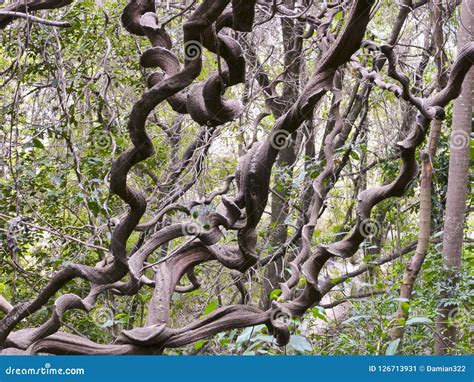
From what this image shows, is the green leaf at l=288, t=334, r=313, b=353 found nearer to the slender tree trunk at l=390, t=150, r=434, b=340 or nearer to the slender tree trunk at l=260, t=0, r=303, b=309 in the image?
the slender tree trunk at l=390, t=150, r=434, b=340

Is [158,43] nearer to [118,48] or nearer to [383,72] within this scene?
[118,48]

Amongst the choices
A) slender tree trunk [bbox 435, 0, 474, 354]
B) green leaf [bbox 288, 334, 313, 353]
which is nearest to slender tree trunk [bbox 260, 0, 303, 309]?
slender tree trunk [bbox 435, 0, 474, 354]

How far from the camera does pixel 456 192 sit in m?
2.03

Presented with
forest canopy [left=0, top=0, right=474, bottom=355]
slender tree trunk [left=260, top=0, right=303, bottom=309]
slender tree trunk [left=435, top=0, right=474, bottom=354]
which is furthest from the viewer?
slender tree trunk [left=260, top=0, right=303, bottom=309]

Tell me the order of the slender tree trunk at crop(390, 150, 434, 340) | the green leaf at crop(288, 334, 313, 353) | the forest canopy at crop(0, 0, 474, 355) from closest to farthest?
the forest canopy at crop(0, 0, 474, 355) < the green leaf at crop(288, 334, 313, 353) < the slender tree trunk at crop(390, 150, 434, 340)

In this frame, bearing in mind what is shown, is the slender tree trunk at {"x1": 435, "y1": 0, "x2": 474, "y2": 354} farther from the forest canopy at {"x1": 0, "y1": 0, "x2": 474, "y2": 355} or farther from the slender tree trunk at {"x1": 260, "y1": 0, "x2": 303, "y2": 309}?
the slender tree trunk at {"x1": 260, "y1": 0, "x2": 303, "y2": 309}

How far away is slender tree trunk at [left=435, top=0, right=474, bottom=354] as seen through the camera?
1923 mm

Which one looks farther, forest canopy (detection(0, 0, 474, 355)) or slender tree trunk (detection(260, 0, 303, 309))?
slender tree trunk (detection(260, 0, 303, 309))

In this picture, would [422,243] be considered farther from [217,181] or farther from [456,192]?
[217,181]

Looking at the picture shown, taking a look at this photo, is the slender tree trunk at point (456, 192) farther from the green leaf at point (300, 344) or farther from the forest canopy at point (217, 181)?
the green leaf at point (300, 344)

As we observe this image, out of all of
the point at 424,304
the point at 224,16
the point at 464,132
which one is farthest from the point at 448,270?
the point at 224,16

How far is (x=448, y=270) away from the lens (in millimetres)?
1930

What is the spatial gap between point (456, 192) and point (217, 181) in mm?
891

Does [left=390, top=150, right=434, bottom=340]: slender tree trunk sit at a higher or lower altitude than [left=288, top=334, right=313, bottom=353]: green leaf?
higher
